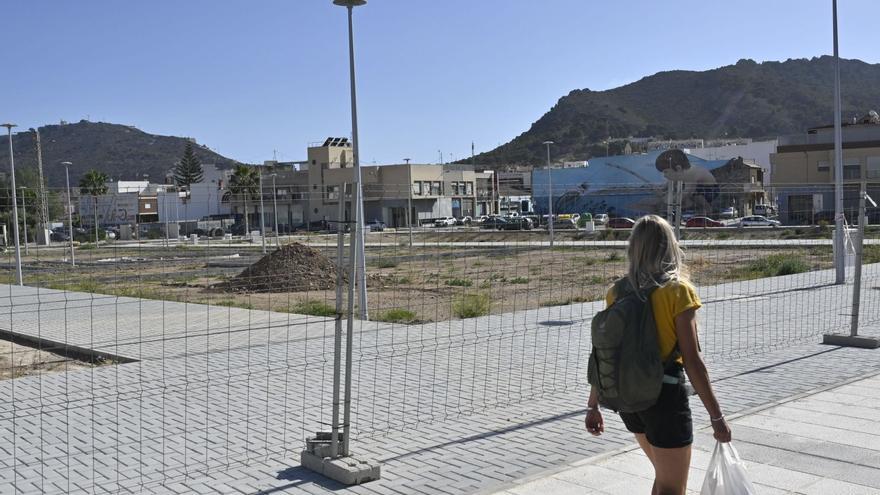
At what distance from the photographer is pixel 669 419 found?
12.7ft

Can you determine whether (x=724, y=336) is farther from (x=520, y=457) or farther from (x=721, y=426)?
(x=721, y=426)

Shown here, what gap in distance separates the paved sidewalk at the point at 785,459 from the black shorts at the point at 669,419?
62.6 inches

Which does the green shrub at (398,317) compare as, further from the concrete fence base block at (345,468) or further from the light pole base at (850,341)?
the concrete fence base block at (345,468)

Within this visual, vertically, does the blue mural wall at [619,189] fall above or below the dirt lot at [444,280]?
above

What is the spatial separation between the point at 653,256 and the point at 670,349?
44cm

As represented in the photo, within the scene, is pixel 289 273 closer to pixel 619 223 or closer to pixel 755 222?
pixel 619 223

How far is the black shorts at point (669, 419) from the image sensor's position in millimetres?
3885

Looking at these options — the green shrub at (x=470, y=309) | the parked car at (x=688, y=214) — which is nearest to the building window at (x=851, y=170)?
the parked car at (x=688, y=214)

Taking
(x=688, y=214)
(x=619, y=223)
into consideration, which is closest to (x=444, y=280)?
(x=619, y=223)

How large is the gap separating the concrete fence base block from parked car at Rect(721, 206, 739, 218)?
1462 centimetres

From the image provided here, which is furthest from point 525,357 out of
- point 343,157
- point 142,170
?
point 142,170

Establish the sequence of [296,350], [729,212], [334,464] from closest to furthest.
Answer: [334,464] → [296,350] → [729,212]

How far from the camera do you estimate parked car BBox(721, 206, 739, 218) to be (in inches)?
743

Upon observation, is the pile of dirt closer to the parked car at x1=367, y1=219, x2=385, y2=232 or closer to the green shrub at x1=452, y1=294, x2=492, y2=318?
the parked car at x1=367, y1=219, x2=385, y2=232
